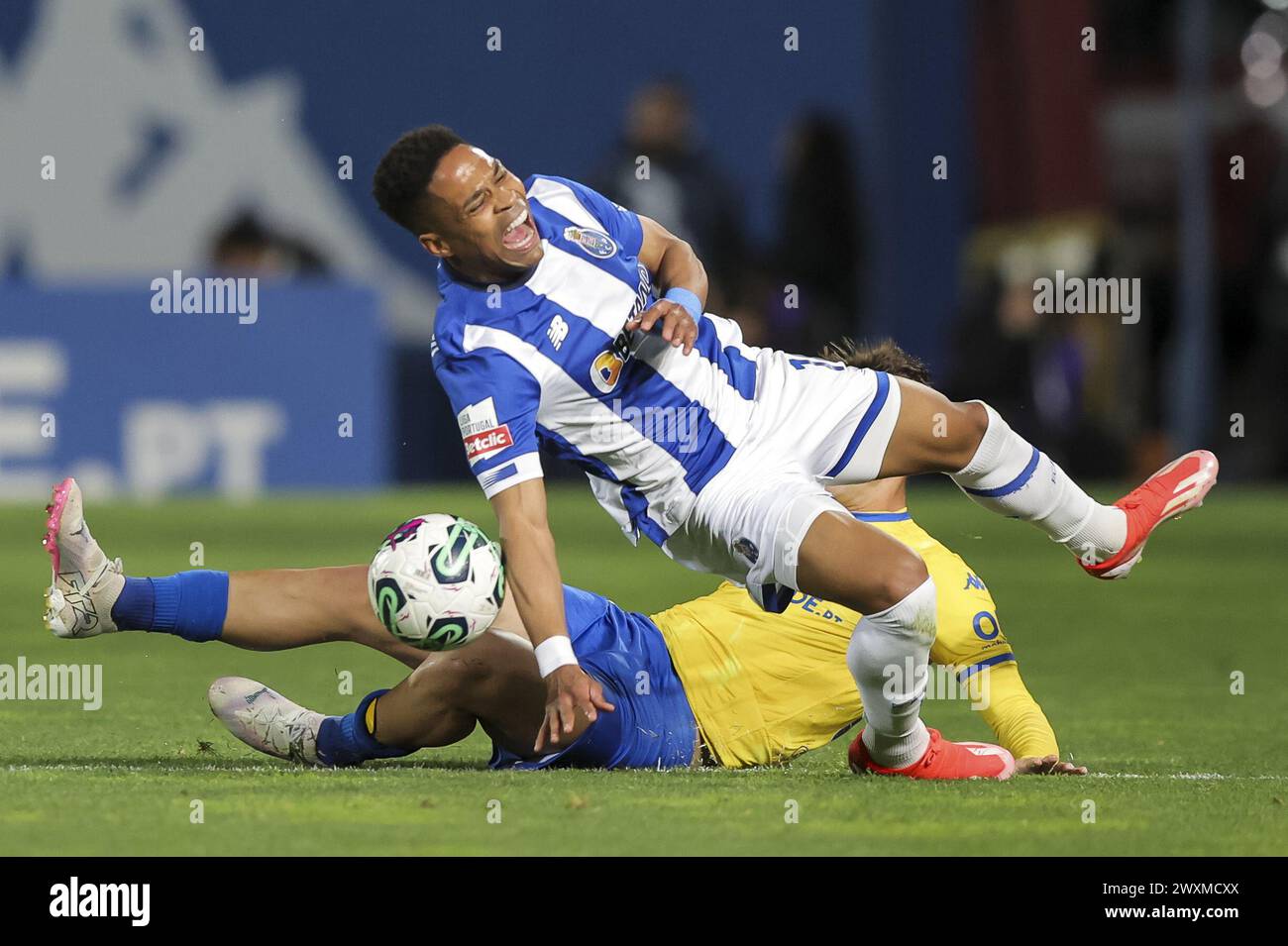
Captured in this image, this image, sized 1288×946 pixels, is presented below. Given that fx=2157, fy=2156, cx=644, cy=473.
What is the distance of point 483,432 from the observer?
17.9ft

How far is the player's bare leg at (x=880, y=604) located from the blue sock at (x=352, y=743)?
1.18 m

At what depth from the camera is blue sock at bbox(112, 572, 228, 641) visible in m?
5.76

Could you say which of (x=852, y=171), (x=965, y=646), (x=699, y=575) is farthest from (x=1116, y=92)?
(x=965, y=646)

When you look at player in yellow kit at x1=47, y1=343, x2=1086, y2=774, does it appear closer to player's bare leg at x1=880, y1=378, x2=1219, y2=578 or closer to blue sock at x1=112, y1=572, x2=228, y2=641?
blue sock at x1=112, y1=572, x2=228, y2=641

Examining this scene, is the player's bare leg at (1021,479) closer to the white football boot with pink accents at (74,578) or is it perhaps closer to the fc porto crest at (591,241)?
the fc porto crest at (591,241)

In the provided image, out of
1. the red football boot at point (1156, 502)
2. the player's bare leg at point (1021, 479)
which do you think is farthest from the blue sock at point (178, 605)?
the red football boot at point (1156, 502)

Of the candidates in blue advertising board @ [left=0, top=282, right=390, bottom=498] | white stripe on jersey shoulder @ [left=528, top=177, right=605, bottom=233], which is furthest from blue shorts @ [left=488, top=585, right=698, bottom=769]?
blue advertising board @ [left=0, top=282, right=390, bottom=498]

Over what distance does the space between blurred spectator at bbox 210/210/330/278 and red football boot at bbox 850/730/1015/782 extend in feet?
38.3

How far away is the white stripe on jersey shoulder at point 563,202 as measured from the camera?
5973 mm

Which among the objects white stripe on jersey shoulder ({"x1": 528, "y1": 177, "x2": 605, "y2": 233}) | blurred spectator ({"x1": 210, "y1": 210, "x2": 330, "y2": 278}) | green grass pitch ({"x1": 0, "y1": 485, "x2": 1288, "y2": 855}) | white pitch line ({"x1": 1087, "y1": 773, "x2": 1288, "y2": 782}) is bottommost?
white pitch line ({"x1": 1087, "y1": 773, "x2": 1288, "y2": 782})

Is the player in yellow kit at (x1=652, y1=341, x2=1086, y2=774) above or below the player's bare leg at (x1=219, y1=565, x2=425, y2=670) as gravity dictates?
below

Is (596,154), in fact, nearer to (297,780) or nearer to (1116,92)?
(1116,92)

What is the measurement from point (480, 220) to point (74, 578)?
146cm

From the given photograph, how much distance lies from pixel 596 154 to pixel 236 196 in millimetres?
3103
